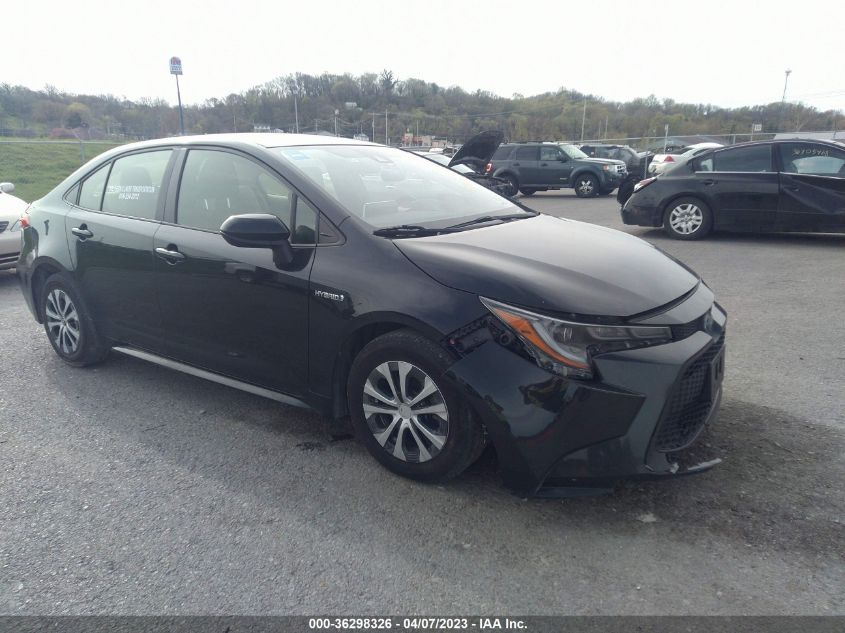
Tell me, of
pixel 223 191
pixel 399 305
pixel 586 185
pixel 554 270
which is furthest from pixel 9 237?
pixel 586 185

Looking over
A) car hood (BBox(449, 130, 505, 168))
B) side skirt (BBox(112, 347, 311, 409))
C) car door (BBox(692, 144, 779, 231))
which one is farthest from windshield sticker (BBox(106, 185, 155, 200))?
car hood (BBox(449, 130, 505, 168))

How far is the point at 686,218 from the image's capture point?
9672 mm

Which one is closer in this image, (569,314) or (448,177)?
(569,314)

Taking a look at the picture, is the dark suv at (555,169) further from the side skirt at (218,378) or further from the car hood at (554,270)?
the car hood at (554,270)

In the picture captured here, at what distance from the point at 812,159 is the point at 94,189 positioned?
909cm

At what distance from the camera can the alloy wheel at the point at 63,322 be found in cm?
459

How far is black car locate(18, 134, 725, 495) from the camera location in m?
2.52

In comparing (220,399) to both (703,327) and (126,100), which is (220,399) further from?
(126,100)

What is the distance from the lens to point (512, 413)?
2.54m

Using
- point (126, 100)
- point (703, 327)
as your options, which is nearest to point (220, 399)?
point (703, 327)

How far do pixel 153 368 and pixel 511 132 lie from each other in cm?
6763

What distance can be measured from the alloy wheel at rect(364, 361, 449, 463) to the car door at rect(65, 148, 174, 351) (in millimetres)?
1762

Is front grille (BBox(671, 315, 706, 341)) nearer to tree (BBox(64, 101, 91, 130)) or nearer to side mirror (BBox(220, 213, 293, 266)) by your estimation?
side mirror (BBox(220, 213, 293, 266))

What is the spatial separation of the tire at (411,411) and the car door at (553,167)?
1739 cm
